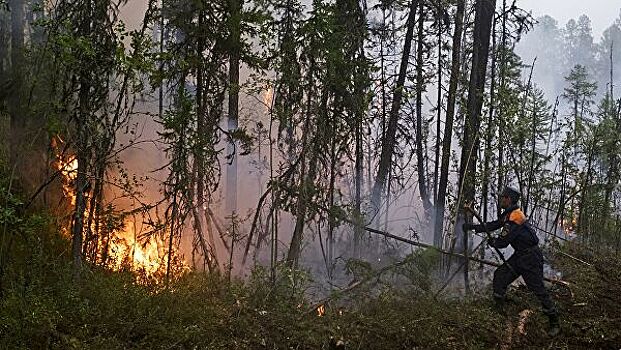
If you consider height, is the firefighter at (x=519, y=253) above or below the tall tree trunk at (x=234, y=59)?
below

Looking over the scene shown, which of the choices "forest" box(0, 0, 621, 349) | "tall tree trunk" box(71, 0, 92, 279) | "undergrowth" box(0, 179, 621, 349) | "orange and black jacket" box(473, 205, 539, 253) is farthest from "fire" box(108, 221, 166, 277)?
"orange and black jacket" box(473, 205, 539, 253)

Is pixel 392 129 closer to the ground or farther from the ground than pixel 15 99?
farther from the ground

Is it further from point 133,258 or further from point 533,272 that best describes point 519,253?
point 133,258

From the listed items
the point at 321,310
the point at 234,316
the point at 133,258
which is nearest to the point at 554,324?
the point at 321,310

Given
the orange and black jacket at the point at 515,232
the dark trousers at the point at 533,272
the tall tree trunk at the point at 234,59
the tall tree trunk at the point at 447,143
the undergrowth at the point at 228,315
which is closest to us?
the undergrowth at the point at 228,315

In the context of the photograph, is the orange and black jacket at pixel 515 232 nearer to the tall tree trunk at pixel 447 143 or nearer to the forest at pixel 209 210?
the forest at pixel 209 210

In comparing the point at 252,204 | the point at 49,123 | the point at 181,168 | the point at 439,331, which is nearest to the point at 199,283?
the point at 181,168

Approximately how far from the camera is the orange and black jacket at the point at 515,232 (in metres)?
8.75

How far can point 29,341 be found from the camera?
5.49 m

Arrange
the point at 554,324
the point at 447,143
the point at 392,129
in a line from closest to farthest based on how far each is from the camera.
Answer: the point at 554,324, the point at 447,143, the point at 392,129

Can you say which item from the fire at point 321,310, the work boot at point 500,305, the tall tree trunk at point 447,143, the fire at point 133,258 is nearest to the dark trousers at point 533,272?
the work boot at point 500,305

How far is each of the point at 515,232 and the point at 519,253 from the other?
0.37m

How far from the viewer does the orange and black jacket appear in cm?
875

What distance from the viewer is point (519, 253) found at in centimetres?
883
